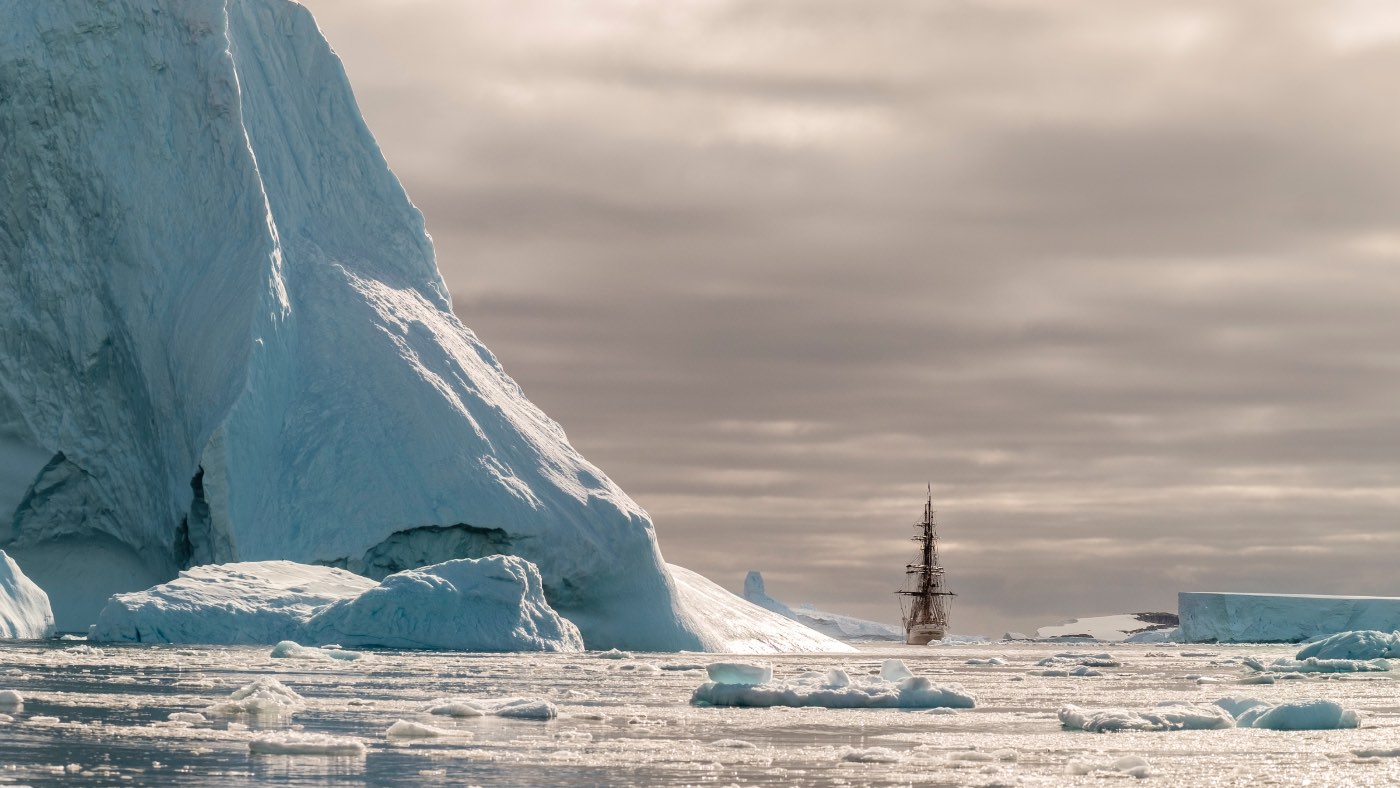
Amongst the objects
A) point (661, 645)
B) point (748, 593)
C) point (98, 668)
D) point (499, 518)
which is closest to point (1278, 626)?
point (748, 593)

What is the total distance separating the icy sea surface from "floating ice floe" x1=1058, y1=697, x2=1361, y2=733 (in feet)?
0.78

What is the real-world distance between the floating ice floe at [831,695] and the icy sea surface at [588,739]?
22 centimetres

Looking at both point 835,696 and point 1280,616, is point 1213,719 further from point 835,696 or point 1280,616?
point 1280,616

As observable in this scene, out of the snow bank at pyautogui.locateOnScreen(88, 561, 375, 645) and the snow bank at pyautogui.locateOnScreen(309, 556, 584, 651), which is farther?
the snow bank at pyautogui.locateOnScreen(88, 561, 375, 645)

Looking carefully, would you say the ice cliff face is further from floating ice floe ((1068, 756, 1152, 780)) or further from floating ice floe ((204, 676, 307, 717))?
floating ice floe ((1068, 756, 1152, 780))

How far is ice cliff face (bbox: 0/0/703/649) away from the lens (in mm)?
36906

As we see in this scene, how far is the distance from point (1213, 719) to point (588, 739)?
222 inches

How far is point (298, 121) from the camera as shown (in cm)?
4125

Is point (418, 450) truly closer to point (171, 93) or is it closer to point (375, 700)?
point (171, 93)

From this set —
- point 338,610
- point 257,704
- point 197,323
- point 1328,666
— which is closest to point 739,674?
point 257,704

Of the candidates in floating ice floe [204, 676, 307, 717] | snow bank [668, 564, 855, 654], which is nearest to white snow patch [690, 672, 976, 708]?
floating ice floe [204, 676, 307, 717]

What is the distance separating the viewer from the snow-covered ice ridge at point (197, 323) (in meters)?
36.9

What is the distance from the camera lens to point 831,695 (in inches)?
640

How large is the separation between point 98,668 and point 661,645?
61.1 ft
